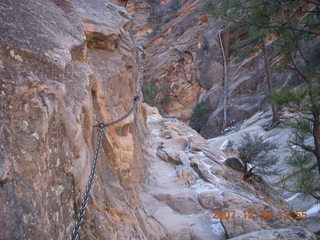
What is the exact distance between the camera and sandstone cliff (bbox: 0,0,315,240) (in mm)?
1486

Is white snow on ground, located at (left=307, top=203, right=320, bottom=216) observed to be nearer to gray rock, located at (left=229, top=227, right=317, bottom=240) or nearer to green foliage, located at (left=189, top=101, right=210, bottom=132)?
gray rock, located at (left=229, top=227, right=317, bottom=240)

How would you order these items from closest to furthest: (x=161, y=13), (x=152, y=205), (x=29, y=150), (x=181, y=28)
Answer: (x=29, y=150) < (x=152, y=205) < (x=181, y=28) < (x=161, y=13)

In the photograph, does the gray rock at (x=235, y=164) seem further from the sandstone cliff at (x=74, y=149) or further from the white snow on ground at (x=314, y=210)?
the sandstone cliff at (x=74, y=149)

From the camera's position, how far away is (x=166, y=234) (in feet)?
11.5

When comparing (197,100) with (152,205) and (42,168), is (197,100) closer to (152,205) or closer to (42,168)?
(152,205)

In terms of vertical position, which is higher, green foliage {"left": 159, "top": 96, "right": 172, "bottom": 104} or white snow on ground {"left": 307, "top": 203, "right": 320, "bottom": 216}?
white snow on ground {"left": 307, "top": 203, "right": 320, "bottom": 216}

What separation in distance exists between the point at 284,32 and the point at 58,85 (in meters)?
4.40

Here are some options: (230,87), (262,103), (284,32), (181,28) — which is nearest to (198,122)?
(230,87)

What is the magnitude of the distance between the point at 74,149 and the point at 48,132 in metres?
0.31

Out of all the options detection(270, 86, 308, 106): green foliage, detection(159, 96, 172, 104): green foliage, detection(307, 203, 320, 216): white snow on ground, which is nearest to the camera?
detection(270, 86, 308, 106): green foliage

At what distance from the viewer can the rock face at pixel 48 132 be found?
56.0 inches
